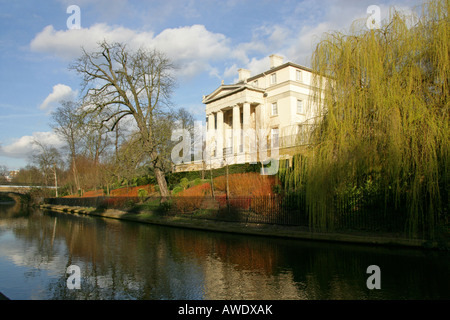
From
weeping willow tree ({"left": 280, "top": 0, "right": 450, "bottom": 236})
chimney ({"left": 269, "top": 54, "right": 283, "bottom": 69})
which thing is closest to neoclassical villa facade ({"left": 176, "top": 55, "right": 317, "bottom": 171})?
chimney ({"left": 269, "top": 54, "right": 283, "bottom": 69})

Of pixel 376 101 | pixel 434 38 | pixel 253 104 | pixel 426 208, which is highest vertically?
pixel 253 104

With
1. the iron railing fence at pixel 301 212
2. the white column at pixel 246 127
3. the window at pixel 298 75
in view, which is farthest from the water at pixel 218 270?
the window at pixel 298 75

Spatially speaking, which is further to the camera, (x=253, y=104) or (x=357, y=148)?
(x=253, y=104)

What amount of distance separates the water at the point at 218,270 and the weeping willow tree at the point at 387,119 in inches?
71.1

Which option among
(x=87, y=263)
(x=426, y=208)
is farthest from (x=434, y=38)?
(x=87, y=263)

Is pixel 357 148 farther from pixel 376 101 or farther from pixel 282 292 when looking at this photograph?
pixel 282 292

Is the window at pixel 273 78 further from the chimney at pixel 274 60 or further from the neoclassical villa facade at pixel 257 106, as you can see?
the chimney at pixel 274 60

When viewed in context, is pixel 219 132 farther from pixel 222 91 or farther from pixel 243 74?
pixel 243 74

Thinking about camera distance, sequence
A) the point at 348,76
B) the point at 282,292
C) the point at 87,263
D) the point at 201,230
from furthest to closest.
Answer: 1. the point at 201,230
2. the point at 348,76
3. the point at 87,263
4. the point at 282,292

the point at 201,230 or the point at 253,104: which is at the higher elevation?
the point at 253,104

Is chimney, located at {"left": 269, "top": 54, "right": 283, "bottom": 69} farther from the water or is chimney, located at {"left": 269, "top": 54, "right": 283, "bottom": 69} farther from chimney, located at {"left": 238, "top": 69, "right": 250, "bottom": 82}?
the water

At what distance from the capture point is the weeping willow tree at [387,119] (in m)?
10.4
